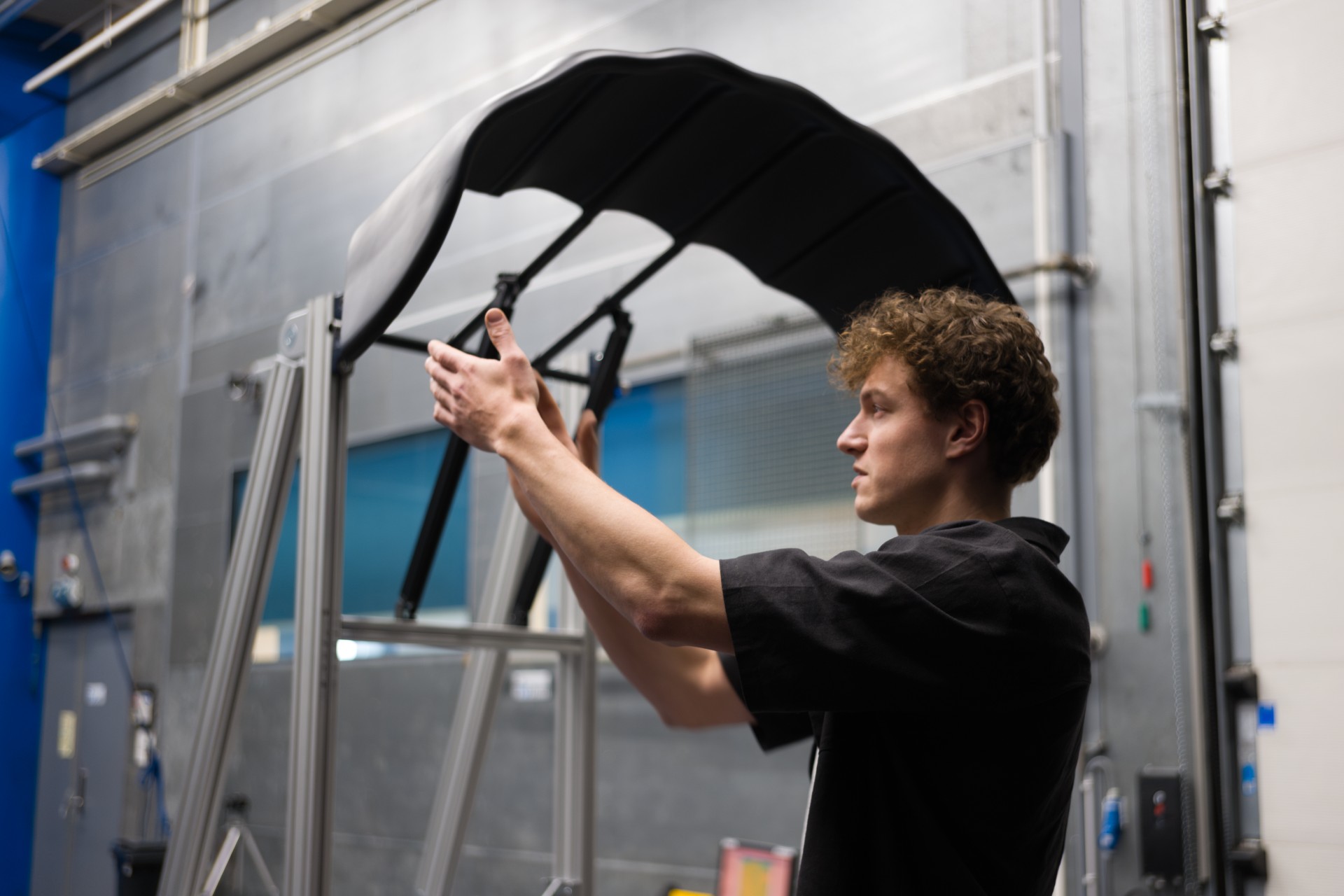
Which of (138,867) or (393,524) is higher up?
(393,524)

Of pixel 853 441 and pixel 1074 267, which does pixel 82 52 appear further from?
pixel 1074 267

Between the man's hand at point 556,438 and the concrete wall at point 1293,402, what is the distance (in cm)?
256

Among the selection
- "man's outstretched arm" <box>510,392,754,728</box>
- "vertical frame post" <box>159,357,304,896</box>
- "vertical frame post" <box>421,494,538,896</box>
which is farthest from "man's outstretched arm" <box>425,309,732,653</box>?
"vertical frame post" <box>421,494,538,896</box>

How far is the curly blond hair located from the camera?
1.62m

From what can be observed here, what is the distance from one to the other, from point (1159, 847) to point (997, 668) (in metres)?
3.11

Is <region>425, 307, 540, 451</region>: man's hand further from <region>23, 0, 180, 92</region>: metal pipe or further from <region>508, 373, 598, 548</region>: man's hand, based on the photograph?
<region>23, 0, 180, 92</region>: metal pipe

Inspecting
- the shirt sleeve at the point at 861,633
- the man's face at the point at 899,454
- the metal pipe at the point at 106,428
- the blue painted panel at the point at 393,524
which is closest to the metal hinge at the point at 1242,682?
the man's face at the point at 899,454

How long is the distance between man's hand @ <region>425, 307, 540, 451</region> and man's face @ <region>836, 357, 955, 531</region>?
1.51 feet

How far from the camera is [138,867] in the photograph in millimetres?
3740

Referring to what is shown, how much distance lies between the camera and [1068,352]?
4.65 m

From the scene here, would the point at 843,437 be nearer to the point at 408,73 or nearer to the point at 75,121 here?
the point at 75,121

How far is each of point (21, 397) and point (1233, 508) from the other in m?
3.74

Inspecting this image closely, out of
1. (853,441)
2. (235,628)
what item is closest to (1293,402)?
(853,441)

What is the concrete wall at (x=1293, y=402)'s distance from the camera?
11.8ft
